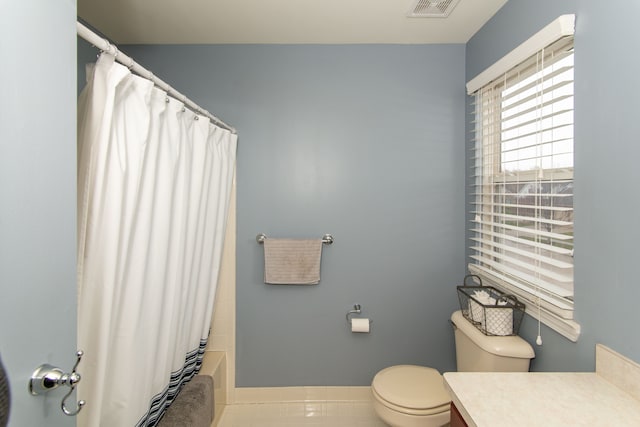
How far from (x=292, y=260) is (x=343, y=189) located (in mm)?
542

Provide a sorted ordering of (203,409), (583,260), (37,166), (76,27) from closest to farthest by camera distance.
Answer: (37,166)
(76,27)
(583,260)
(203,409)

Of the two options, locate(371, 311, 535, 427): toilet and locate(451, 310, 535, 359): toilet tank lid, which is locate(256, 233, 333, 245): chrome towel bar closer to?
locate(371, 311, 535, 427): toilet

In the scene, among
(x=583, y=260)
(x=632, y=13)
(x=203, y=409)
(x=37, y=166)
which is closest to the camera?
(x=37, y=166)

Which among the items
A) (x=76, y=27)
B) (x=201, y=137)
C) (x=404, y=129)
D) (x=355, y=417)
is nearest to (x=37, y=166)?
(x=76, y=27)

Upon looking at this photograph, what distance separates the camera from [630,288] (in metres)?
1.12

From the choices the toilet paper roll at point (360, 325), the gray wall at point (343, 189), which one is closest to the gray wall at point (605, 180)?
the gray wall at point (343, 189)

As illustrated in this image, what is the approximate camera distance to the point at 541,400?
42.7 inches

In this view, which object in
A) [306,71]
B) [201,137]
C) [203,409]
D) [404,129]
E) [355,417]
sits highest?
[306,71]

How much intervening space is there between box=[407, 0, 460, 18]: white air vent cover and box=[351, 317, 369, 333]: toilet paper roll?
1.74 meters

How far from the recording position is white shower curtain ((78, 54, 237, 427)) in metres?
1.04

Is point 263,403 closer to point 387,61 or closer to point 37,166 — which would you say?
point 37,166

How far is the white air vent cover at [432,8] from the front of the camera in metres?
1.85

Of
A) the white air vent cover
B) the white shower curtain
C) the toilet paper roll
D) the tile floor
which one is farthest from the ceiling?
the tile floor

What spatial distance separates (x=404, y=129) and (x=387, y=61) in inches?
17.0
